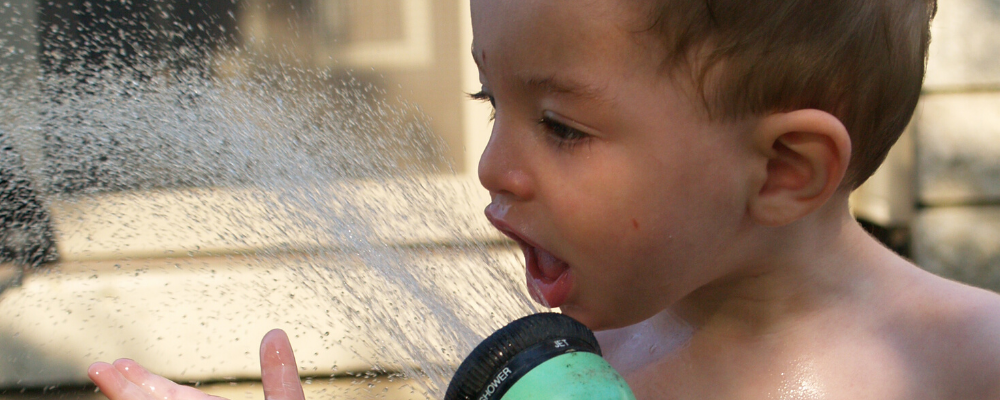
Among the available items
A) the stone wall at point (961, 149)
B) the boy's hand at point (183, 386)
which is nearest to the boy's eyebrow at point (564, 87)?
the boy's hand at point (183, 386)

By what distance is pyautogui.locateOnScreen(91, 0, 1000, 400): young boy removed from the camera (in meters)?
0.82

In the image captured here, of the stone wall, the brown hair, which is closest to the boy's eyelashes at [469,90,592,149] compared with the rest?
the brown hair

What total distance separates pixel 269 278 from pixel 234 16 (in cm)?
86

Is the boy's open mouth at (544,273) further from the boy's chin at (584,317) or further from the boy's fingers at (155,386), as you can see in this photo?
the boy's fingers at (155,386)

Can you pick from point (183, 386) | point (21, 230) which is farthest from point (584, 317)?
point (21, 230)

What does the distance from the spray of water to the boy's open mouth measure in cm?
33

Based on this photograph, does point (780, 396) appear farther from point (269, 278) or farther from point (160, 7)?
point (160, 7)

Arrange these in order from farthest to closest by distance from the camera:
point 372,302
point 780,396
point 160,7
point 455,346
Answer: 1. point 160,7
2. point 372,302
3. point 455,346
4. point 780,396

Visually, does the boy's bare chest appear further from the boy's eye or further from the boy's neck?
the boy's eye

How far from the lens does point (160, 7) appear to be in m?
2.57

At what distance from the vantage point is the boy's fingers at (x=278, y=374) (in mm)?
893

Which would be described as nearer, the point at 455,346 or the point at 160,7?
the point at 455,346

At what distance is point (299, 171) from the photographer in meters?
1.71

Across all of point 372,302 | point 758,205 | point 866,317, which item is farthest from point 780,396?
point 372,302
